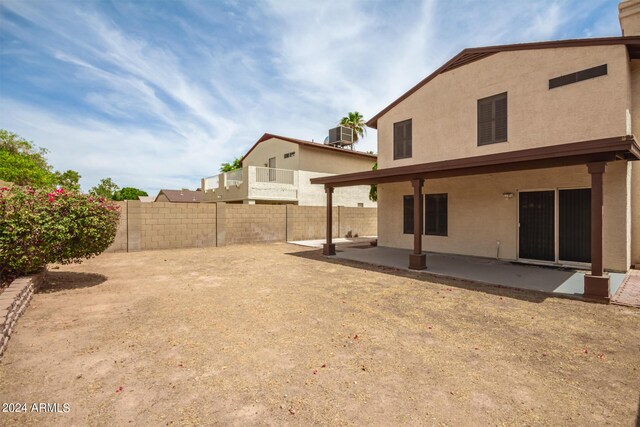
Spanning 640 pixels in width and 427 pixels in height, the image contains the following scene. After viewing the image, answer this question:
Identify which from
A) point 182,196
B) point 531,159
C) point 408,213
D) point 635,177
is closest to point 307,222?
point 408,213

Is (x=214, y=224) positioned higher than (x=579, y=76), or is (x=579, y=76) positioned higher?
(x=579, y=76)

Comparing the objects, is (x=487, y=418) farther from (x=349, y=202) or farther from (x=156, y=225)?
(x=349, y=202)

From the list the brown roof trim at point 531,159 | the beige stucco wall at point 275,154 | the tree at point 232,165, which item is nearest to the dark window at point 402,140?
the brown roof trim at point 531,159

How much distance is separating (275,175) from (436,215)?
37.1 feet

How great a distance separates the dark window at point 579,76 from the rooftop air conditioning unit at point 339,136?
15.9 meters

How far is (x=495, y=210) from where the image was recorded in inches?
391

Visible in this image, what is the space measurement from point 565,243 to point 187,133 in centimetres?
2084

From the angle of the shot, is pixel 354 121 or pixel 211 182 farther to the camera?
pixel 354 121

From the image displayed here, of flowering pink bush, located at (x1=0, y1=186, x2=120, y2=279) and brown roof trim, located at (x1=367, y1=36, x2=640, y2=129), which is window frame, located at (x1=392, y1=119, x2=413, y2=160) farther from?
flowering pink bush, located at (x1=0, y1=186, x2=120, y2=279)

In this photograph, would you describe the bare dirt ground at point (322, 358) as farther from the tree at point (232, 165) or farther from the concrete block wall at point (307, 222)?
the tree at point (232, 165)

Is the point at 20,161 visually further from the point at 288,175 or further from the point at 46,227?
the point at 46,227

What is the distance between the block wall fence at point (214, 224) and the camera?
1227cm

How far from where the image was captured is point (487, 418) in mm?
2398

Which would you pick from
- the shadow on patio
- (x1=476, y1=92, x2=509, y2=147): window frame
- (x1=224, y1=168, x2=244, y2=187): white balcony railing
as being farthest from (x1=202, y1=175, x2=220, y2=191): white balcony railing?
(x1=476, y1=92, x2=509, y2=147): window frame
